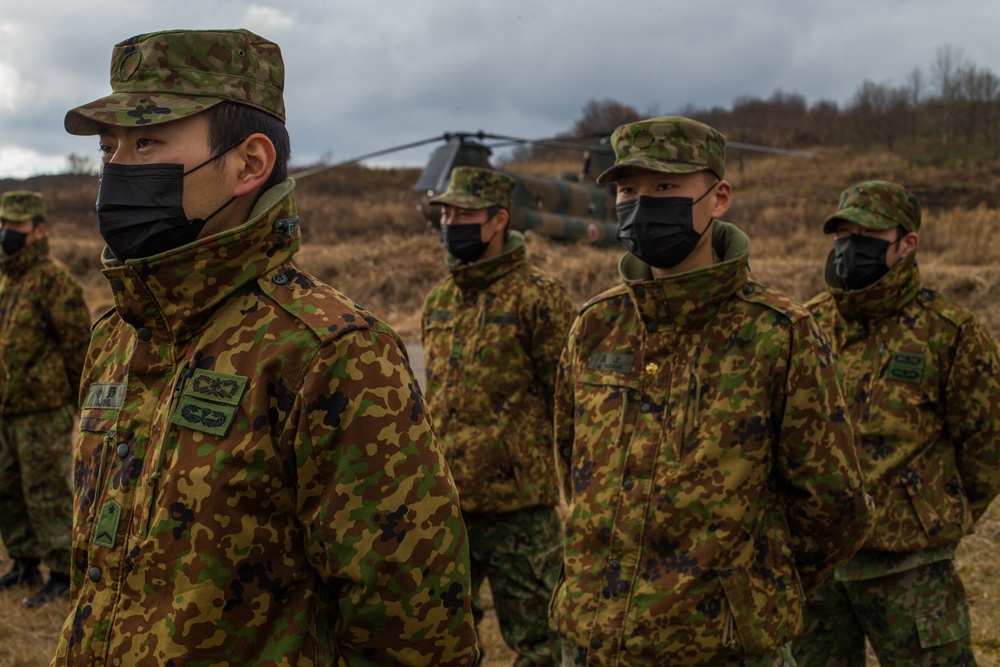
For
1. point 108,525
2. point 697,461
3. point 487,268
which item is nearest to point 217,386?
point 108,525

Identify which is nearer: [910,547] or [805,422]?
[805,422]

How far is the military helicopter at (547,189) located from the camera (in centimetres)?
1606

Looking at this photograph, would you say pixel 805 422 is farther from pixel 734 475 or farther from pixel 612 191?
pixel 612 191

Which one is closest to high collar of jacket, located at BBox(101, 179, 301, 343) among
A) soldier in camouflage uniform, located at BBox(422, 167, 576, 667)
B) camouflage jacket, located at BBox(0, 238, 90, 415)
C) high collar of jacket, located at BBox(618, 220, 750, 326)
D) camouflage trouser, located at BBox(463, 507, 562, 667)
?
high collar of jacket, located at BBox(618, 220, 750, 326)

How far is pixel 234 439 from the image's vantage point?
156 centimetres

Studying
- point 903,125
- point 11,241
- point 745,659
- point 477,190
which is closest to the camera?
point 745,659

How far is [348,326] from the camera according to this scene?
1.62 metres

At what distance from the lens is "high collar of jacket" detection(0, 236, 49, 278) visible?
5359 millimetres

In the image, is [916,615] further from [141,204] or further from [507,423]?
[141,204]

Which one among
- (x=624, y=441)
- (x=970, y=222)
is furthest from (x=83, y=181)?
(x=624, y=441)

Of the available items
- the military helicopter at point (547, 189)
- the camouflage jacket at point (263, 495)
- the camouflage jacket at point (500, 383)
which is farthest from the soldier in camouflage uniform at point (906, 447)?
the military helicopter at point (547, 189)

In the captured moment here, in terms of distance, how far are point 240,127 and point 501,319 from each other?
2625 millimetres

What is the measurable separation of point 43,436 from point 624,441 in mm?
4278

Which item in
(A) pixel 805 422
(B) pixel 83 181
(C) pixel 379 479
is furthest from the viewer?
(B) pixel 83 181
